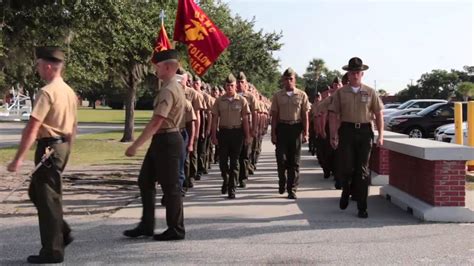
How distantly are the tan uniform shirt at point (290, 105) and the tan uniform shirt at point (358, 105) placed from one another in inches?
55.2

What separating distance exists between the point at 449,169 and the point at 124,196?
5237 millimetres

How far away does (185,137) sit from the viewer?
930 cm

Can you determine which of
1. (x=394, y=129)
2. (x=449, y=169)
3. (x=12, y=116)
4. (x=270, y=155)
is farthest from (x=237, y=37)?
(x=449, y=169)

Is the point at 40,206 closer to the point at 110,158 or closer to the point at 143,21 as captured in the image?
the point at 110,158

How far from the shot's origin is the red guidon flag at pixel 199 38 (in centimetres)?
1088

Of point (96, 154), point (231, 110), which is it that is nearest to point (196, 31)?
point (231, 110)

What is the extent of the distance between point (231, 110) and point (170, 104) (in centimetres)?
366

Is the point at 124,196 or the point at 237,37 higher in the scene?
the point at 237,37

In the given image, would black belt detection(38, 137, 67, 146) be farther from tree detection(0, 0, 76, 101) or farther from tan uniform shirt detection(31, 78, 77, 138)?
tree detection(0, 0, 76, 101)

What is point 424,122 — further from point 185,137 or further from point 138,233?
point 138,233

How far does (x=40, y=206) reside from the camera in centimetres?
573

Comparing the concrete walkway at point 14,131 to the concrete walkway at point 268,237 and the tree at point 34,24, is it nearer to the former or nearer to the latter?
the tree at point 34,24

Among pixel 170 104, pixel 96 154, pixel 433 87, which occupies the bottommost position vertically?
pixel 96 154

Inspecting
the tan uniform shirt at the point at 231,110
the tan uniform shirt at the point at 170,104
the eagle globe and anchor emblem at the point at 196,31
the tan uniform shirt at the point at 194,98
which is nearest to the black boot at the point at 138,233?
the tan uniform shirt at the point at 170,104
